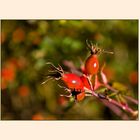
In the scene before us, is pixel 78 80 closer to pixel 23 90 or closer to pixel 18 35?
pixel 18 35

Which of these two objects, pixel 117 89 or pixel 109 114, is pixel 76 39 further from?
pixel 117 89

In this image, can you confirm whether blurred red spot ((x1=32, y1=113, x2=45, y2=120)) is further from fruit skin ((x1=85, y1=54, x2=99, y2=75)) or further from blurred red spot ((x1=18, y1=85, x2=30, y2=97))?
fruit skin ((x1=85, y1=54, x2=99, y2=75))

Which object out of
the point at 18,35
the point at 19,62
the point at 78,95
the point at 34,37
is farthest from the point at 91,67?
the point at 19,62

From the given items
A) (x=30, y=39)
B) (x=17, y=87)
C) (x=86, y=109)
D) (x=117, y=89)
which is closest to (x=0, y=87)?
(x=17, y=87)

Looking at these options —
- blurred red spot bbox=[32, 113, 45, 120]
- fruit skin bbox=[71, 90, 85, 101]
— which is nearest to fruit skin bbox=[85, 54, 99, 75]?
fruit skin bbox=[71, 90, 85, 101]

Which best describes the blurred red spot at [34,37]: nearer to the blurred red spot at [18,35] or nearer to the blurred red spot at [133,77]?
the blurred red spot at [18,35]

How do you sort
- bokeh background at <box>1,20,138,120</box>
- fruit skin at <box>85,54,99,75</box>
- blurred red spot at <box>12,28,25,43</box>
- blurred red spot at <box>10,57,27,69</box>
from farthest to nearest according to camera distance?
blurred red spot at <box>10,57,27,69</box> → blurred red spot at <box>12,28,25,43</box> → bokeh background at <box>1,20,138,120</box> → fruit skin at <box>85,54,99,75</box>

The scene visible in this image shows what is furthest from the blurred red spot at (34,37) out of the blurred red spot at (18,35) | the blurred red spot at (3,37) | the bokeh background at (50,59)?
the blurred red spot at (3,37)
